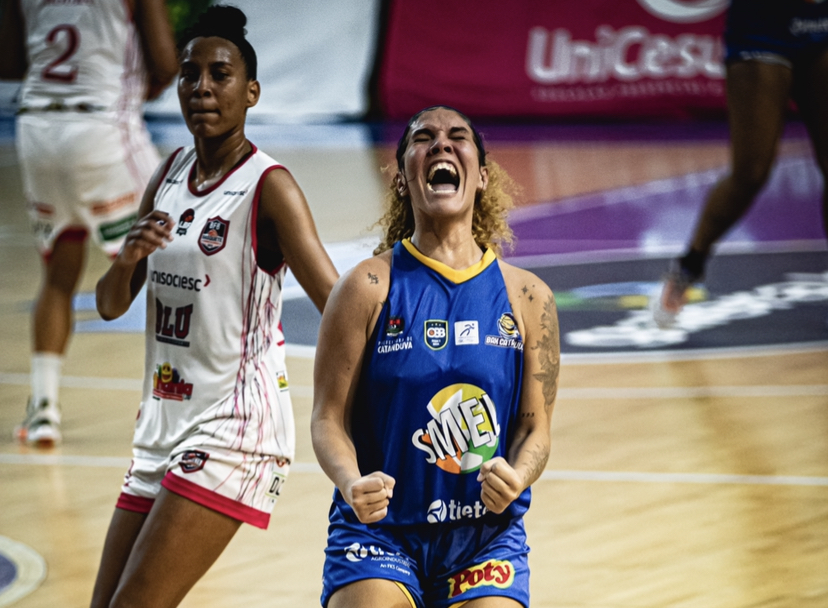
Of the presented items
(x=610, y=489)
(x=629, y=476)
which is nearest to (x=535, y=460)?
(x=610, y=489)

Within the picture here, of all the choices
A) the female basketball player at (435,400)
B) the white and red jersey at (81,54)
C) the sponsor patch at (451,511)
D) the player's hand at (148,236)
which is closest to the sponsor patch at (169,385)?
the player's hand at (148,236)

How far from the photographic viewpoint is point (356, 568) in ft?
8.98

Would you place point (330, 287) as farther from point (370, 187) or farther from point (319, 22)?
point (319, 22)

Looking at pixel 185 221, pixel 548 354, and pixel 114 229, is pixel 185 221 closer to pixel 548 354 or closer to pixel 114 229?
pixel 548 354

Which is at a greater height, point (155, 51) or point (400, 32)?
point (155, 51)

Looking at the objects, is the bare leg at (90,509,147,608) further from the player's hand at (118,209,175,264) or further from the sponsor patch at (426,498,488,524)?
the sponsor patch at (426,498,488,524)

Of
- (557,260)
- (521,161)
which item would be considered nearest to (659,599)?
(557,260)

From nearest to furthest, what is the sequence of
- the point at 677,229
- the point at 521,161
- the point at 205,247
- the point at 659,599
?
1. the point at 205,247
2. the point at 659,599
3. the point at 677,229
4. the point at 521,161

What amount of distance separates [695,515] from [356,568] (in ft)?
6.77

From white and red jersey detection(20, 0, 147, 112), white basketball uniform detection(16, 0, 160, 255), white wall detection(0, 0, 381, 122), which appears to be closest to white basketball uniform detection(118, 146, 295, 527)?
white basketball uniform detection(16, 0, 160, 255)

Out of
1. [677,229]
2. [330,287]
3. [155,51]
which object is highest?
[330,287]

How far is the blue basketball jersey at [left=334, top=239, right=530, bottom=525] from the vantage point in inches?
109

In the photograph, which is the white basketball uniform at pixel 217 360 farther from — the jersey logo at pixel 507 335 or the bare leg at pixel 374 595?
the jersey logo at pixel 507 335

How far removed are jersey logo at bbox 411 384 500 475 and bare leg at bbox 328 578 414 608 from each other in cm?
27
